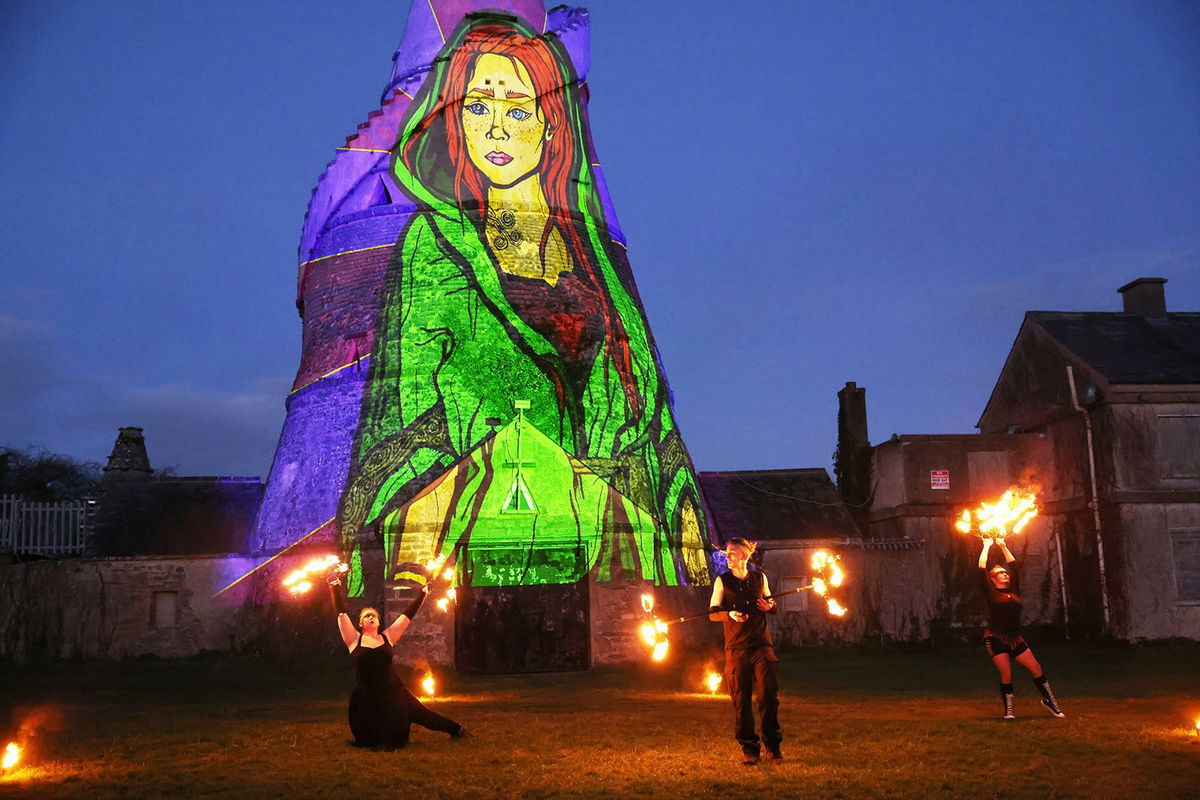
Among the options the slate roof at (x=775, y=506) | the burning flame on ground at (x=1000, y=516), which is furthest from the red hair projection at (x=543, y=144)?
the burning flame on ground at (x=1000, y=516)

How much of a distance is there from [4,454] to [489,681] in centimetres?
3660

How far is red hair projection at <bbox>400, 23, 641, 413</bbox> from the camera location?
23.1 meters

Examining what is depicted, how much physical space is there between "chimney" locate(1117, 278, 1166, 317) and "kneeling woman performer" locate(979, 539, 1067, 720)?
20539 millimetres

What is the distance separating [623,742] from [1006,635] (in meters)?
4.04

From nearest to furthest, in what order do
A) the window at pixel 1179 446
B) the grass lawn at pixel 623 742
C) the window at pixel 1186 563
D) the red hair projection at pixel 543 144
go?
the grass lawn at pixel 623 742
the red hair projection at pixel 543 144
the window at pixel 1186 563
the window at pixel 1179 446

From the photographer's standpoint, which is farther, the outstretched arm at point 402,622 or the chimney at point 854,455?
the chimney at point 854,455

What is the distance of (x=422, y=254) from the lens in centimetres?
2256

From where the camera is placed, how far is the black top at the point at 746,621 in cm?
916

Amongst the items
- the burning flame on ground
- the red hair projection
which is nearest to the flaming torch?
the burning flame on ground

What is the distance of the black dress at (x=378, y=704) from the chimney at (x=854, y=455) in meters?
21.7

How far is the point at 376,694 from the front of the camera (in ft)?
32.2

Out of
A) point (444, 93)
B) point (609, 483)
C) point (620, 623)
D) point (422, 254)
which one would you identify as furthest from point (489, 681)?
point (444, 93)

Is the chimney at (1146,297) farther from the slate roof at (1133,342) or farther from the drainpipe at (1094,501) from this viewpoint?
the drainpipe at (1094,501)

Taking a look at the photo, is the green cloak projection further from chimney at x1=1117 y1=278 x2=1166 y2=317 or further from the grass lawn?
chimney at x1=1117 y1=278 x2=1166 y2=317
